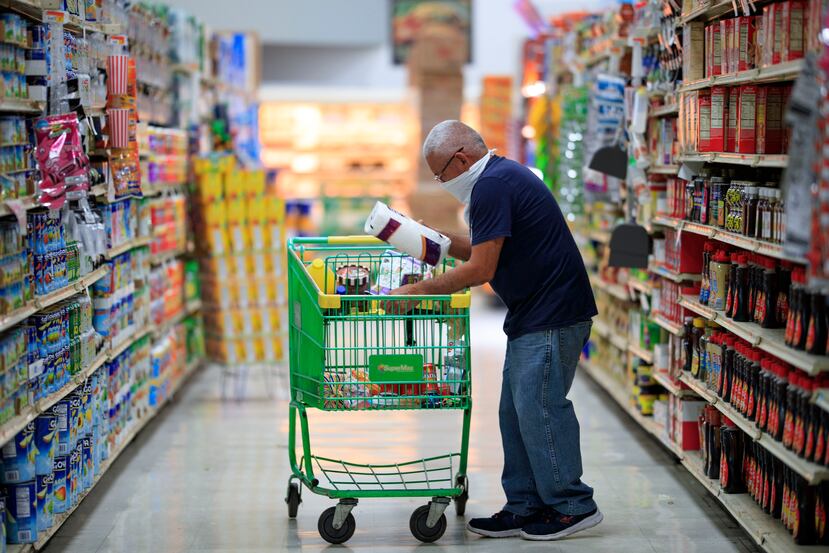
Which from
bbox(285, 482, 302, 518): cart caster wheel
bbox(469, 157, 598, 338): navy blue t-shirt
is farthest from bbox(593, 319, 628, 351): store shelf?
bbox(285, 482, 302, 518): cart caster wheel

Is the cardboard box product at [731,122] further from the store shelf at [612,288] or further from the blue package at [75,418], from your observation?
the blue package at [75,418]

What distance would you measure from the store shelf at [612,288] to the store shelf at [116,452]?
286cm

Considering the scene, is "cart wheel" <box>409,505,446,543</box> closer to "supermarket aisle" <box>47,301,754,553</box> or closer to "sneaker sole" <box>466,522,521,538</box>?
"supermarket aisle" <box>47,301,754,553</box>

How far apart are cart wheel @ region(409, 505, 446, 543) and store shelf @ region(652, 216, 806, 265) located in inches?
63.0

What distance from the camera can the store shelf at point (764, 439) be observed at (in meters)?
3.50

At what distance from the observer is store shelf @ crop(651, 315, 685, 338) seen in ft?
17.8

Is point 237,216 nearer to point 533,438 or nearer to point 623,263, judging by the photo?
point 623,263

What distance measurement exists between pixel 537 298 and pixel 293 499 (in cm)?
142

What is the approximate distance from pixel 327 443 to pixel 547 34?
620cm

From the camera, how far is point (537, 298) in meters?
4.37

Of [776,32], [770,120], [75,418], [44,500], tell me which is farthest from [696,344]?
[44,500]

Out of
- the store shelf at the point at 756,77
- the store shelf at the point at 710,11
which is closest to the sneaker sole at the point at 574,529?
the store shelf at the point at 756,77

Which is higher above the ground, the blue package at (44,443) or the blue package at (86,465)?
the blue package at (44,443)

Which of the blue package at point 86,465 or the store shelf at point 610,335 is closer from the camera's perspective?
the blue package at point 86,465
